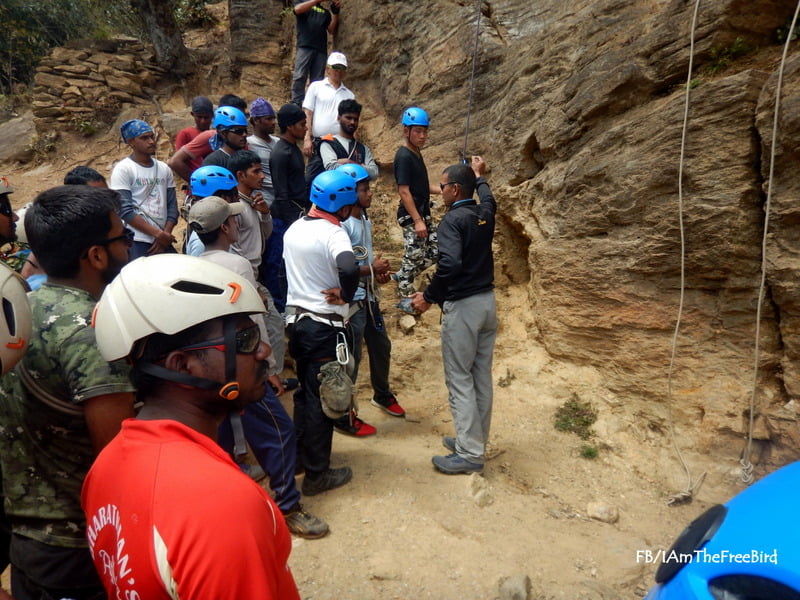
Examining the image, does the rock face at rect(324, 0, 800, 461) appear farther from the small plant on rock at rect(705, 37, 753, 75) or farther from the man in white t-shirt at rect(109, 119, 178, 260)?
the man in white t-shirt at rect(109, 119, 178, 260)

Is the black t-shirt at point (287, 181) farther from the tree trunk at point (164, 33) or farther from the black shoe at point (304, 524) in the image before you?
the tree trunk at point (164, 33)

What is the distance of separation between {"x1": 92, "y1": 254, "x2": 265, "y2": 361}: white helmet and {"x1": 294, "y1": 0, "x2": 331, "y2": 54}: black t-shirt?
7.53m

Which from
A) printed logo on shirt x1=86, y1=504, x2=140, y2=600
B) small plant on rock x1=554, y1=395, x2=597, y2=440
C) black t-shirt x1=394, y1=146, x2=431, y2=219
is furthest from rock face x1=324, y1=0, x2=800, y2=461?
printed logo on shirt x1=86, y1=504, x2=140, y2=600

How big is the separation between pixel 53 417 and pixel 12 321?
46cm

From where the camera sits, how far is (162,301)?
1481 millimetres

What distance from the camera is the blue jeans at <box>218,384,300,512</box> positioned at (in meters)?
3.25

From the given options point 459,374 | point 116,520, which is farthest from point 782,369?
point 116,520

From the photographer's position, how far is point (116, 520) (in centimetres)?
122

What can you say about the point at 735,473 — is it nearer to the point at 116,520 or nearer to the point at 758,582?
the point at 758,582

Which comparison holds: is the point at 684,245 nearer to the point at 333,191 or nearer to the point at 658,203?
the point at 658,203

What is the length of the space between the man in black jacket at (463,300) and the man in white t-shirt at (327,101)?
2.84m

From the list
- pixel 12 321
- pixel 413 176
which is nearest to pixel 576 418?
pixel 413 176

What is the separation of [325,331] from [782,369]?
3.54 meters

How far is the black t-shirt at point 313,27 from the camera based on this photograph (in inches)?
309
